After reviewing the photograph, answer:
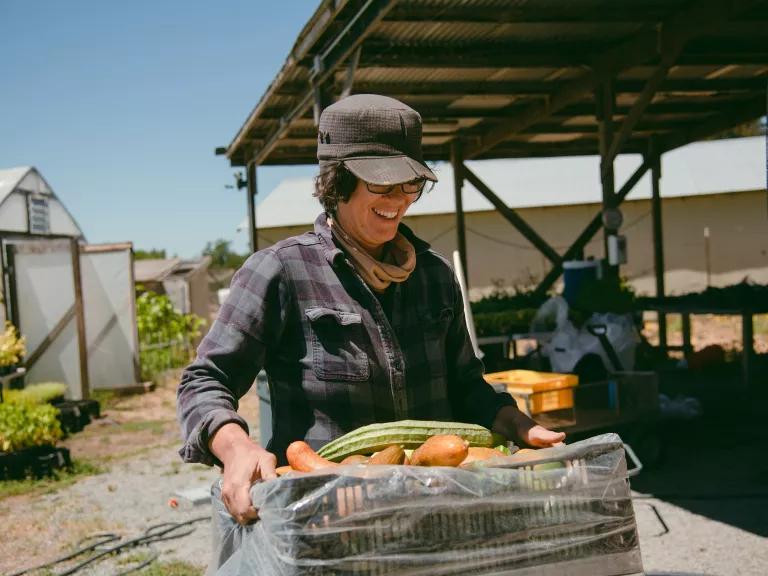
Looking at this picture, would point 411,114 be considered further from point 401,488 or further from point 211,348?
point 401,488

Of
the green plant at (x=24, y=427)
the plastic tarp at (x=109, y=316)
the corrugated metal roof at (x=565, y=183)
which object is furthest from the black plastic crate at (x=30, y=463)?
the corrugated metal roof at (x=565, y=183)

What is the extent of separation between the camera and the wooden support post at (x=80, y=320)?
1162 centimetres

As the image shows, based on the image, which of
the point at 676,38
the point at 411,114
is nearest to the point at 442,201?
the point at 676,38

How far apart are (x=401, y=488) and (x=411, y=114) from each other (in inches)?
37.8

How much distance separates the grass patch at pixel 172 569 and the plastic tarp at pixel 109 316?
8.40 meters

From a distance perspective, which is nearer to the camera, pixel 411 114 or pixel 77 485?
pixel 411 114

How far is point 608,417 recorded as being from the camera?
6273 millimetres

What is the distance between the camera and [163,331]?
54.1 feet

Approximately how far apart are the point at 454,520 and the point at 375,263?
770 mm

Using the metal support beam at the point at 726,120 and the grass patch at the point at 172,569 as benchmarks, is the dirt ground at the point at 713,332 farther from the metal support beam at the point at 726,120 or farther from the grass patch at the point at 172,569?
the grass patch at the point at 172,569

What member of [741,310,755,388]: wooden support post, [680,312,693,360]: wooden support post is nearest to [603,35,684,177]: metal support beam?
[741,310,755,388]: wooden support post

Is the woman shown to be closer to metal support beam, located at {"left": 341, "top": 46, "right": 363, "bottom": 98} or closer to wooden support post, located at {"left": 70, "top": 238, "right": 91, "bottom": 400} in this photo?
metal support beam, located at {"left": 341, "top": 46, "right": 363, "bottom": 98}

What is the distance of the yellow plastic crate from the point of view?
5590mm

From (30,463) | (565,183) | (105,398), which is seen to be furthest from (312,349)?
(565,183)
